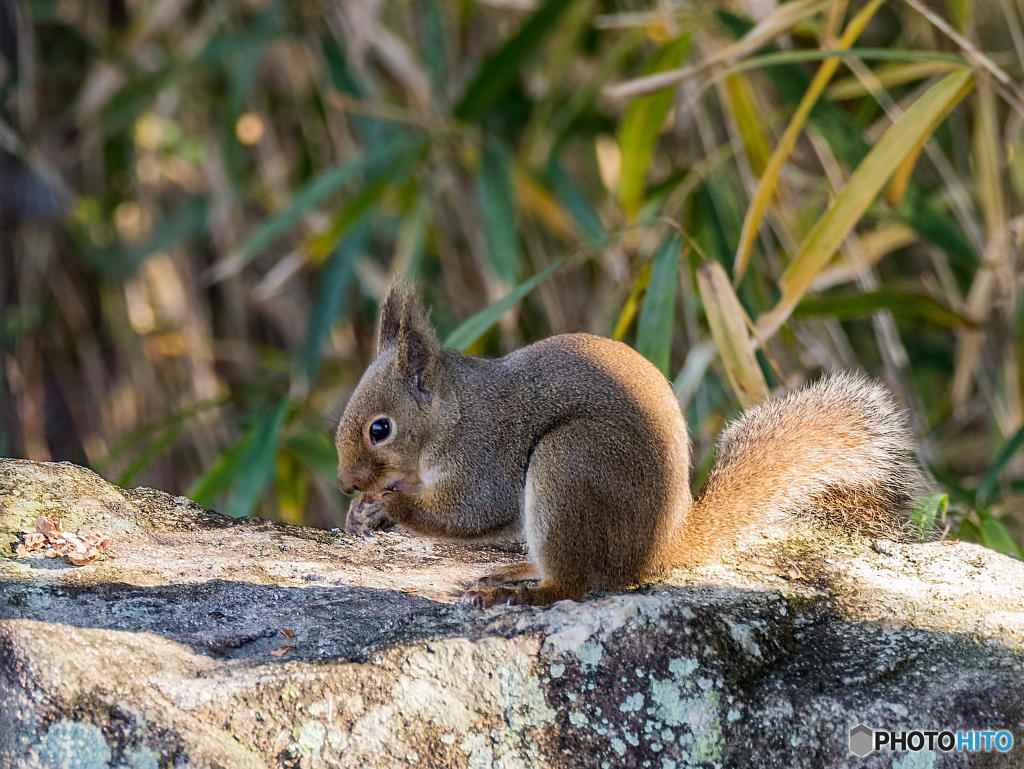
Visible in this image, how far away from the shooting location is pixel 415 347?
7.23 feet

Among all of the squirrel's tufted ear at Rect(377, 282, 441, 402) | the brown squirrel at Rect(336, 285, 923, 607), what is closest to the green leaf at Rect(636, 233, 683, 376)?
the brown squirrel at Rect(336, 285, 923, 607)

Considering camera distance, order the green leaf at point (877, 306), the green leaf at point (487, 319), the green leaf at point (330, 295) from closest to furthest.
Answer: the green leaf at point (487, 319) < the green leaf at point (877, 306) < the green leaf at point (330, 295)

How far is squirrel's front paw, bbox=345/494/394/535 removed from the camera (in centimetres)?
213

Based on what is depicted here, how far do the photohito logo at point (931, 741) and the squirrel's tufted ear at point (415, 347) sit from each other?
101 cm

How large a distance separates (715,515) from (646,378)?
27cm

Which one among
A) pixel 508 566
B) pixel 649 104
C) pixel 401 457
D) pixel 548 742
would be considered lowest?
pixel 548 742

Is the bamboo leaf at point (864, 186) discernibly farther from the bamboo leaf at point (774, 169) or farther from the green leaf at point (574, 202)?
Answer: the green leaf at point (574, 202)

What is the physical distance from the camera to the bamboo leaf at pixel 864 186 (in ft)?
8.07

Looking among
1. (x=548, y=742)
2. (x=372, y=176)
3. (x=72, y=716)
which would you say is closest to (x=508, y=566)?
(x=548, y=742)

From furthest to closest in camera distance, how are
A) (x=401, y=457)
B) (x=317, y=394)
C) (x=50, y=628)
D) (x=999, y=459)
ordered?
(x=317, y=394) → (x=999, y=459) → (x=401, y=457) → (x=50, y=628)

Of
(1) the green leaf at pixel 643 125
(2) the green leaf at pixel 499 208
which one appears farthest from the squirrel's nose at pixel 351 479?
(1) the green leaf at pixel 643 125

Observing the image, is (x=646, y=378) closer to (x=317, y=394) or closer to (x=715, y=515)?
(x=715, y=515)

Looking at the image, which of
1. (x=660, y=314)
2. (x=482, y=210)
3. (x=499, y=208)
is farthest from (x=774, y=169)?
(x=482, y=210)

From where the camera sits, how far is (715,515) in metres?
2.07
